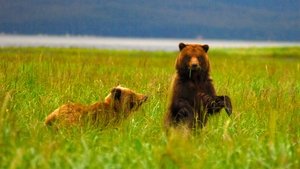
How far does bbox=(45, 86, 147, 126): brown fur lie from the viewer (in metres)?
8.28

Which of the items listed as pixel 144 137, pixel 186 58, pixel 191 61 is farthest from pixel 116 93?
pixel 144 137

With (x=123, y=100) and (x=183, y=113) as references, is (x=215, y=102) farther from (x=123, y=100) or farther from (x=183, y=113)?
(x=123, y=100)

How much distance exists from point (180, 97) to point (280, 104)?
188 centimetres

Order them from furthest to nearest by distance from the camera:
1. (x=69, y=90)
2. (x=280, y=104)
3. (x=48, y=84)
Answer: (x=48, y=84)
(x=69, y=90)
(x=280, y=104)

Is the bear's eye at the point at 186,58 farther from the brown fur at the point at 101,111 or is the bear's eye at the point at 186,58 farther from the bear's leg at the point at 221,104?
the brown fur at the point at 101,111

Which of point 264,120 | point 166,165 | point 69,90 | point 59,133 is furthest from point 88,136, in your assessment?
point 69,90

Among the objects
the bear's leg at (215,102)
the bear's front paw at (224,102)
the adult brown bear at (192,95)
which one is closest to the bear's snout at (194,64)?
the adult brown bear at (192,95)

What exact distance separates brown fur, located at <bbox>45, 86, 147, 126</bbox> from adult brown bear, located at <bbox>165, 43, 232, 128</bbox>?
25.6 inches

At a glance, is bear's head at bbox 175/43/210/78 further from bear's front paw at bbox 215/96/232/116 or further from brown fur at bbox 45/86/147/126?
brown fur at bbox 45/86/147/126

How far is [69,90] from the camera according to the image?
10703 millimetres

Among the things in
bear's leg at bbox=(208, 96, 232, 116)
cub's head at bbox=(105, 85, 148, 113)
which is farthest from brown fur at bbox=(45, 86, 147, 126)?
bear's leg at bbox=(208, 96, 232, 116)

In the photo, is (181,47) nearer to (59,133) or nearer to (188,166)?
(59,133)

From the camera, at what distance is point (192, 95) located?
8.33 meters

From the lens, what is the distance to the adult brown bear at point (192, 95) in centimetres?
818
